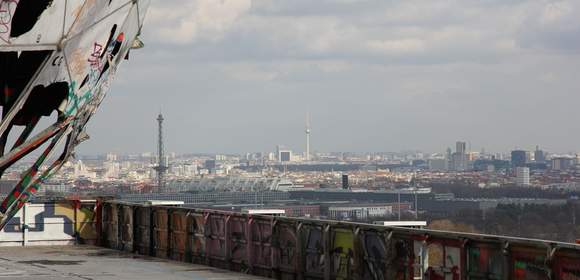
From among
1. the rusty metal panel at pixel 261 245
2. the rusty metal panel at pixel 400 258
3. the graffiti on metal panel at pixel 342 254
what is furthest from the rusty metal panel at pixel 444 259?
the rusty metal panel at pixel 261 245

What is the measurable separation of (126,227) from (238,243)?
7.66m

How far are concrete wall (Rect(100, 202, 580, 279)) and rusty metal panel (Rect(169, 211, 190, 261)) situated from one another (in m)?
0.03

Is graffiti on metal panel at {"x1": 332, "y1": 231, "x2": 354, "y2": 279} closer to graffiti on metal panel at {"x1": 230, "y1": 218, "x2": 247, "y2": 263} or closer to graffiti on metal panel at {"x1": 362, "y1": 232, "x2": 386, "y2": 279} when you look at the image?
graffiti on metal panel at {"x1": 362, "y1": 232, "x2": 386, "y2": 279}

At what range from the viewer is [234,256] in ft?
107

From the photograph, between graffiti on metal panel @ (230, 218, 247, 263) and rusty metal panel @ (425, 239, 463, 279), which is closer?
rusty metal panel @ (425, 239, 463, 279)

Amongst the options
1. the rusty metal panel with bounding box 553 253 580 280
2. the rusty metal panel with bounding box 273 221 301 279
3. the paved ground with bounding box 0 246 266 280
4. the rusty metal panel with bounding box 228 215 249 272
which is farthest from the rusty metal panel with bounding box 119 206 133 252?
the rusty metal panel with bounding box 553 253 580 280

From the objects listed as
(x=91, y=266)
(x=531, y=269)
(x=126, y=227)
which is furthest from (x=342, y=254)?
(x=126, y=227)

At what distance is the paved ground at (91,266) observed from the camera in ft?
99.4

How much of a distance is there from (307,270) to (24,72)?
40.0 ft

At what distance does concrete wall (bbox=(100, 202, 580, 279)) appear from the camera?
22.6 metres

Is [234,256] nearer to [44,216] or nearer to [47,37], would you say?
[44,216]

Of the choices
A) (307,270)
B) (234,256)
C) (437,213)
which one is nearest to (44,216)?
(234,256)

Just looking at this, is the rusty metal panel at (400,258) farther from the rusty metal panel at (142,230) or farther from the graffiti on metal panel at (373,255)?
the rusty metal panel at (142,230)

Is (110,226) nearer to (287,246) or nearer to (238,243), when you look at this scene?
(238,243)
